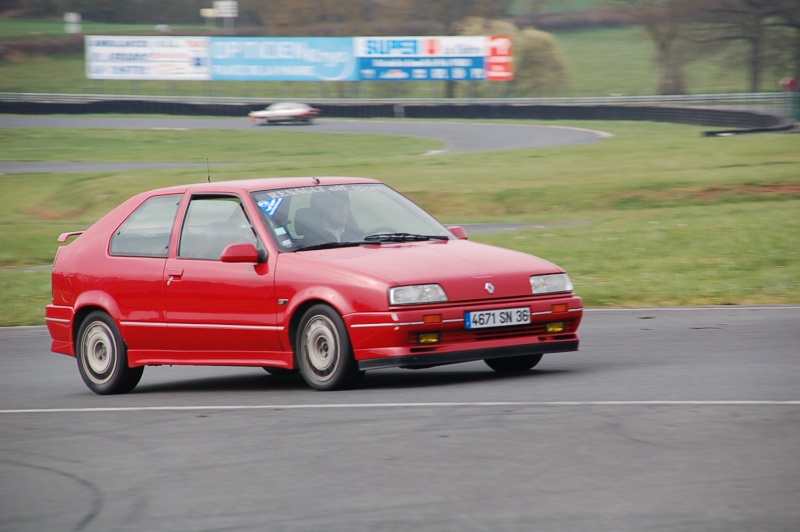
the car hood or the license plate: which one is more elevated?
the car hood

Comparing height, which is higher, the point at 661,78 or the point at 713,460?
the point at 661,78

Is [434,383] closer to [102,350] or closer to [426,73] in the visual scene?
[102,350]

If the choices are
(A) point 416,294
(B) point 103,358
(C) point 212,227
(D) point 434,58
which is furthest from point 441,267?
(D) point 434,58

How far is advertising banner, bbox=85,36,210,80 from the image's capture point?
79938 millimetres

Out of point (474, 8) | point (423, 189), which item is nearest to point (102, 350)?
point (423, 189)

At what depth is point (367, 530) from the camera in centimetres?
475

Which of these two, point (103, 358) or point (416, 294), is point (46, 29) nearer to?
point (103, 358)

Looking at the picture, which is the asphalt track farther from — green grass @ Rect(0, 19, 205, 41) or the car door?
green grass @ Rect(0, 19, 205, 41)

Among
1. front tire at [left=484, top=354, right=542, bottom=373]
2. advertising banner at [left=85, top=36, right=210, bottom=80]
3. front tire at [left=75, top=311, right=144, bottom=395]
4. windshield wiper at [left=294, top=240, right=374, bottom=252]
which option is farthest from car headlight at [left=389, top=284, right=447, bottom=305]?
advertising banner at [left=85, top=36, right=210, bottom=80]

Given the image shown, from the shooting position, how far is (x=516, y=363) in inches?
352

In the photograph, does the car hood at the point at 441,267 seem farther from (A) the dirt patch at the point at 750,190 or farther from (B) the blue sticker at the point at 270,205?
(A) the dirt patch at the point at 750,190

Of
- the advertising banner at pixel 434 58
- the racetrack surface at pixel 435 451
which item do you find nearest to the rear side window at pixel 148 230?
the racetrack surface at pixel 435 451

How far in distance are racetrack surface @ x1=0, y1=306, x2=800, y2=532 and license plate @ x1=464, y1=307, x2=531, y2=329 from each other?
0.37m

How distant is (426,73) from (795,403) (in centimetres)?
7280
